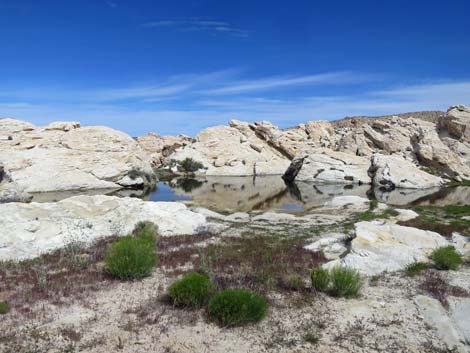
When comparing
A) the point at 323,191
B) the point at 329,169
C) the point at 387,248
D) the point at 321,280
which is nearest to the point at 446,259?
the point at 387,248

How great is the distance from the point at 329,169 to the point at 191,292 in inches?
2671

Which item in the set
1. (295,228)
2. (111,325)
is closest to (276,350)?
(111,325)

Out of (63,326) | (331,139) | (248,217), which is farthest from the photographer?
(331,139)

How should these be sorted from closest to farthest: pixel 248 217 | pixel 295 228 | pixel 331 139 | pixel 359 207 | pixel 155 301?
pixel 155 301 < pixel 295 228 < pixel 248 217 < pixel 359 207 < pixel 331 139

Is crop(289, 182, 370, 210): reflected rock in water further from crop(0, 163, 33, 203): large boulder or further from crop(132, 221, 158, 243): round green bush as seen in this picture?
crop(0, 163, 33, 203): large boulder

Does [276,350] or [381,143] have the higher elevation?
[381,143]

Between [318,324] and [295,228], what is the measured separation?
49.3 ft

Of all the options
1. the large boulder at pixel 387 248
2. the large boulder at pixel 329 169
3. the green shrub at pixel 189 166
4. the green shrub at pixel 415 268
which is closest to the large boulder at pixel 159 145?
the green shrub at pixel 189 166

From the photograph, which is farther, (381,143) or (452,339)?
(381,143)

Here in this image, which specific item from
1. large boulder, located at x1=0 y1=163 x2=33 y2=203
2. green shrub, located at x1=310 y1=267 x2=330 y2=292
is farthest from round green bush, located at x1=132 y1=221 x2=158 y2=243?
large boulder, located at x1=0 y1=163 x2=33 y2=203

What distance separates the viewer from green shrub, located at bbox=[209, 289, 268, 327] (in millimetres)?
10461

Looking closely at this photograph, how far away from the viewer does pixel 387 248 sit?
1672 centimetres

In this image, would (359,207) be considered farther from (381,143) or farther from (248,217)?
(381,143)

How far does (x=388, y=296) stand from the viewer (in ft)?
41.5
